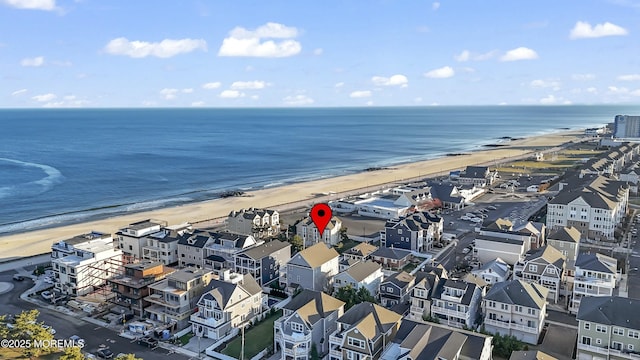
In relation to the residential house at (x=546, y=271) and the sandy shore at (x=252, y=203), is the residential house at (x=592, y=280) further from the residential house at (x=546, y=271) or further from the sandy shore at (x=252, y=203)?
the sandy shore at (x=252, y=203)

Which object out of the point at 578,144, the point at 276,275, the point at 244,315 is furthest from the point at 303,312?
the point at 578,144

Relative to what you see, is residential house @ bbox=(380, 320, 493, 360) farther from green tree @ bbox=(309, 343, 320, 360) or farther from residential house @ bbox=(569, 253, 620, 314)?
residential house @ bbox=(569, 253, 620, 314)

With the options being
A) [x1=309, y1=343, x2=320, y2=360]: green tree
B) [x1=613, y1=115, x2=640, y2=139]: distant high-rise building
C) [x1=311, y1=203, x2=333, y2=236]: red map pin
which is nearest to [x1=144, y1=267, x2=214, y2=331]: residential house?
[x1=309, y1=343, x2=320, y2=360]: green tree

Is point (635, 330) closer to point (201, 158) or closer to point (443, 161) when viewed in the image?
point (443, 161)

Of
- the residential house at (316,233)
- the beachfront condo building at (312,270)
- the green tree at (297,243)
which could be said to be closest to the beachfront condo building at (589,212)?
the residential house at (316,233)

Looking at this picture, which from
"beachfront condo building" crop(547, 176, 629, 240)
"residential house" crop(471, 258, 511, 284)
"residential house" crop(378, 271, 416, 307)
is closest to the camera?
"residential house" crop(378, 271, 416, 307)

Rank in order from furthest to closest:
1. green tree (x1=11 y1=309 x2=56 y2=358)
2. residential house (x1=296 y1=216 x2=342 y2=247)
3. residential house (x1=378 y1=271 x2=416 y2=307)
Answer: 1. residential house (x1=296 y1=216 x2=342 y2=247)
2. residential house (x1=378 y1=271 x2=416 y2=307)
3. green tree (x1=11 y1=309 x2=56 y2=358)
